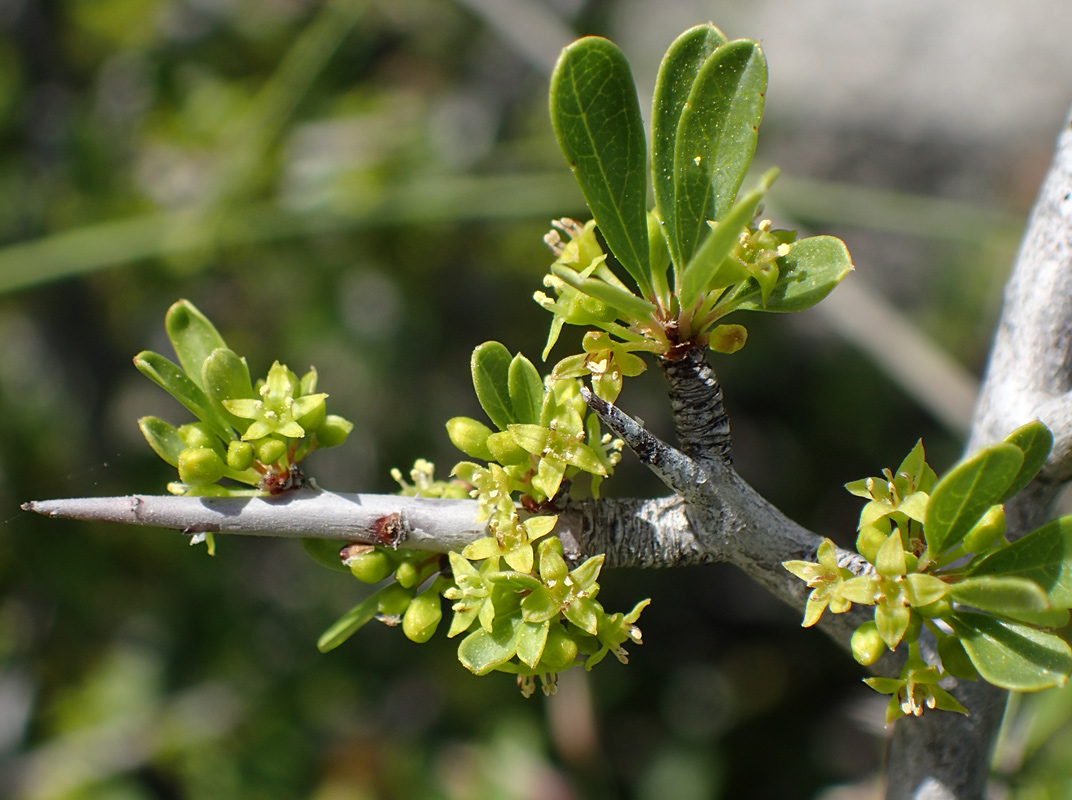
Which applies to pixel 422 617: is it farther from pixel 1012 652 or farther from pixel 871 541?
pixel 1012 652

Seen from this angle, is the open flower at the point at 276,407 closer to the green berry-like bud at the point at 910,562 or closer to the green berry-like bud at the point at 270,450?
the green berry-like bud at the point at 270,450

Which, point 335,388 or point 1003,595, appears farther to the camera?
point 335,388

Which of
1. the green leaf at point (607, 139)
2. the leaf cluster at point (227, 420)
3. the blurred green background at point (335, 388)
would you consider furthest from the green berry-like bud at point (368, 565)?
the blurred green background at point (335, 388)

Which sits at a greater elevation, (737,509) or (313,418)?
(737,509)

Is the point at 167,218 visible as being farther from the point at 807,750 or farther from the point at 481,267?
the point at 807,750

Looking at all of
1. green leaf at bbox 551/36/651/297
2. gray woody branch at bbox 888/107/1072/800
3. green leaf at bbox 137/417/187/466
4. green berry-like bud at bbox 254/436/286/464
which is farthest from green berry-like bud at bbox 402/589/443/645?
gray woody branch at bbox 888/107/1072/800

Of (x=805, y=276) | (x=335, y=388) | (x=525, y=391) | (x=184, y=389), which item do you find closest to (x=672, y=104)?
(x=805, y=276)

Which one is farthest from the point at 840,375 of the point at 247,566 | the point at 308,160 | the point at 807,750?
the point at 247,566

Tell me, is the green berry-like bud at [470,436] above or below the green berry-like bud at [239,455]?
above
